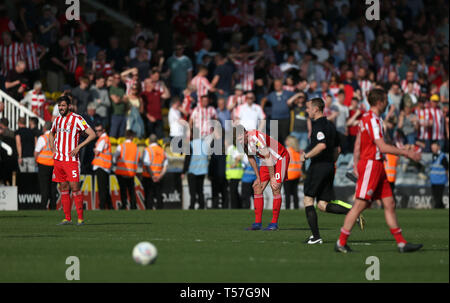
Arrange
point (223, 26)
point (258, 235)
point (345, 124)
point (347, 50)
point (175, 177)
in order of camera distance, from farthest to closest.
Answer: point (347, 50), point (223, 26), point (345, 124), point (175, 177), point (258, 235)

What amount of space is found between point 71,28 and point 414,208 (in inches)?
444

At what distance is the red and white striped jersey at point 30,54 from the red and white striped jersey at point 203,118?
4586mm

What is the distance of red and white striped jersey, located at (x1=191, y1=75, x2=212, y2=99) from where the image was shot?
90.2 feet

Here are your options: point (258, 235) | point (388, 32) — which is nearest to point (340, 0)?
point (388, 32)

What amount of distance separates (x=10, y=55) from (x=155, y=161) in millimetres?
4922

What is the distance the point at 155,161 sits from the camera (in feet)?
84.2

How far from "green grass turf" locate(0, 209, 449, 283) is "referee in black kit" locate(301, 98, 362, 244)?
495 mm

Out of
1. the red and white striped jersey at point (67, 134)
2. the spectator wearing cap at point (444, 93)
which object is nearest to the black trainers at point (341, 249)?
the red and white striped jersey at point (67, 134)

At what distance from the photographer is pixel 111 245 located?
45.2 ft

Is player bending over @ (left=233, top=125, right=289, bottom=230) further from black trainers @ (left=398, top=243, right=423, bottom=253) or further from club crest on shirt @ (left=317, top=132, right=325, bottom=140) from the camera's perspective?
black trainers @ (left=398, top=243, right=423, bottom=253)

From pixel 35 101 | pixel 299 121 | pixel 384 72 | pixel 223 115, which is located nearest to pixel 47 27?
pixel 35 101

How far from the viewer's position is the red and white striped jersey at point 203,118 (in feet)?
86.5

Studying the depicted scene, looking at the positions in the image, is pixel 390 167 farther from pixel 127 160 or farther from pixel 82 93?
pixel 82 93

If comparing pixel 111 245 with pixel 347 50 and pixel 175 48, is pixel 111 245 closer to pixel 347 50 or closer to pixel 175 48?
pixel 175 48
